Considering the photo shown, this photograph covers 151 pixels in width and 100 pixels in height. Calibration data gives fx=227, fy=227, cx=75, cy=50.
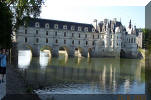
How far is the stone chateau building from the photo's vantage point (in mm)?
54938

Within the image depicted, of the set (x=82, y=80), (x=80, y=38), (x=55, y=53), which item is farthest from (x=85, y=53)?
(x=82, y=80)

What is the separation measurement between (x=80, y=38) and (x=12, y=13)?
43.4 metres

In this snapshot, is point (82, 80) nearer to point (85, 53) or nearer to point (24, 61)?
point (24, 61)

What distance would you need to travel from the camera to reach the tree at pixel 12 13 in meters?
16.4

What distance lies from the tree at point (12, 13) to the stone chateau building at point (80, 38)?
101 feet

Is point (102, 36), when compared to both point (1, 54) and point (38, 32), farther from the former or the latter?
point (1, 54)

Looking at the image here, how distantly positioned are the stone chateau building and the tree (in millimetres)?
30865

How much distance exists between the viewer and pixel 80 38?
6353cm

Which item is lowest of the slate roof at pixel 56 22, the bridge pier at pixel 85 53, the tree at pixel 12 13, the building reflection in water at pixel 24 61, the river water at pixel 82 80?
the river water at pixel 82 80

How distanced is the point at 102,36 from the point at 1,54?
191 feet

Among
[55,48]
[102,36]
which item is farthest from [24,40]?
[102,36]

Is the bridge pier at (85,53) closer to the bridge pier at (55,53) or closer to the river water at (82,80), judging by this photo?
the bridge pier at (55,53)

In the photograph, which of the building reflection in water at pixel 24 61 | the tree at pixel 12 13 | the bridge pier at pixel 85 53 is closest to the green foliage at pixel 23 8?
the tree at pixel 12 13

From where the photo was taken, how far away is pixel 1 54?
11.1m
